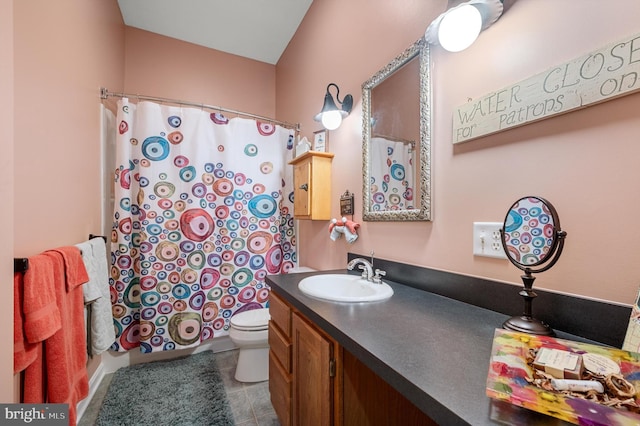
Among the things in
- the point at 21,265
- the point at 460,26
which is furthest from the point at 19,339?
the point at 460,26

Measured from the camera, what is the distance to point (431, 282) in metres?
1.10

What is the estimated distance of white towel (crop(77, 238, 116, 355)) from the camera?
1.29 m

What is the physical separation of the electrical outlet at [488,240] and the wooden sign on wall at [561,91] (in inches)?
12.4

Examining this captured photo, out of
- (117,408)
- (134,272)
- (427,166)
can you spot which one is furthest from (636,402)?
(134,272)

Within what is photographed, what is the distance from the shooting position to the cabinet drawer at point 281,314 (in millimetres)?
1150

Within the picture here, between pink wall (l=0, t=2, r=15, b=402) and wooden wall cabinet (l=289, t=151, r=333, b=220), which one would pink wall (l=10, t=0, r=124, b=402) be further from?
wooden wall cabinet (l=289, t=151, r=333, b=220)

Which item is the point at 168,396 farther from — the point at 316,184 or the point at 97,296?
the point at 316,184

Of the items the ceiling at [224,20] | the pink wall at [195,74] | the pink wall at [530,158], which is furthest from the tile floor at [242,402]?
the ceiling at [224,20]

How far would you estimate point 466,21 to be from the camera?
2.83ft

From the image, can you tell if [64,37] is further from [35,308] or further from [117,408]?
[117,408]

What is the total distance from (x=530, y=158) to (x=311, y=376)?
3.31 ft

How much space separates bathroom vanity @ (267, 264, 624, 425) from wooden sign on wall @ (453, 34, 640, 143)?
61 cm

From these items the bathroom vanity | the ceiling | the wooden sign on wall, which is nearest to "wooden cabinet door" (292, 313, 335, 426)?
the bathroom vanity

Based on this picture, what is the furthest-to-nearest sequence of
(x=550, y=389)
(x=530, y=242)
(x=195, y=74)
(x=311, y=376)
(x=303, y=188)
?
(x=195, y=74), (x=303, y=188), (x=311, y=376), (x=530, y=242), (x=550, y=389)
